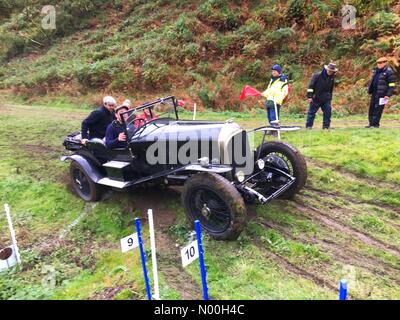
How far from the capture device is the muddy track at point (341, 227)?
5.30 meters

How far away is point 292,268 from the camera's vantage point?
5.06 meters

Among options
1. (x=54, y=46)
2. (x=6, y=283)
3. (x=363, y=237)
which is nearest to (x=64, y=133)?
(x=6, y=283)

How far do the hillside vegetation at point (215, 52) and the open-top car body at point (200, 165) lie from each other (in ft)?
22.2

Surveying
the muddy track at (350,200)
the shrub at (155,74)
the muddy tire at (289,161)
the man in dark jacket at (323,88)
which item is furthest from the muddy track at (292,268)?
the shrub at (155,74)

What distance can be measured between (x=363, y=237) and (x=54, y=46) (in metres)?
22.7

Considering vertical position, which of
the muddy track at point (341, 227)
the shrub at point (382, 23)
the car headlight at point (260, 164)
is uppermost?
the shrub at point (382, 23)

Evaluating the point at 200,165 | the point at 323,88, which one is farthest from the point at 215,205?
the point at 323,88

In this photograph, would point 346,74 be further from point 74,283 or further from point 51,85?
point 51,85

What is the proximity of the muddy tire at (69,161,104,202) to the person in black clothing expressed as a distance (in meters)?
0.61

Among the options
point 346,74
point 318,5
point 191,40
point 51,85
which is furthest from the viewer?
point 51,85

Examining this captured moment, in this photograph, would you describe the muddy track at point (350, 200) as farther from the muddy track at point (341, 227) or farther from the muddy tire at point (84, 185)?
the muddy tire at point (84, 185)

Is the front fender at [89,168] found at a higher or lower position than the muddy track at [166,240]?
higher

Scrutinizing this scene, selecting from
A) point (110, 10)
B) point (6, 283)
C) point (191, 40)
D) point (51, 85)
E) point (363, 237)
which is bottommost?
point (6, 283)
